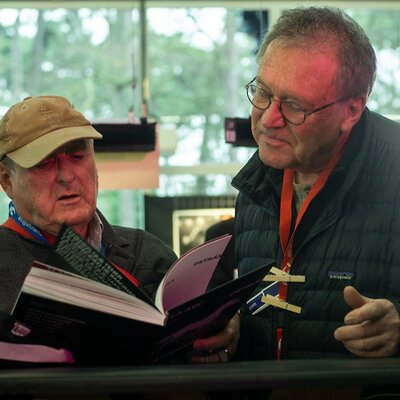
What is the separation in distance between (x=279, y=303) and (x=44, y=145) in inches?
24.8

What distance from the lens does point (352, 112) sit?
6.02ft

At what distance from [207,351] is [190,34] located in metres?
4.51

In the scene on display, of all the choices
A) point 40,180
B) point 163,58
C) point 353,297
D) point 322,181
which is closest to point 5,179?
point 40,180

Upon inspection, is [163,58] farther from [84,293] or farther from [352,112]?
[84,293]

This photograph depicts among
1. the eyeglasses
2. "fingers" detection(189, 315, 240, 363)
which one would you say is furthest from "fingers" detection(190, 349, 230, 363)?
the eyeglasses

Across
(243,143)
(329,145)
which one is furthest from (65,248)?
(243,143)

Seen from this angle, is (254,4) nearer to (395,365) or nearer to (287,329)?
(287,329)

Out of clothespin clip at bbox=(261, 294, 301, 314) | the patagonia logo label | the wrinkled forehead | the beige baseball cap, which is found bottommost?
clothespin clip at bbox=(261, 294, 301, 314)

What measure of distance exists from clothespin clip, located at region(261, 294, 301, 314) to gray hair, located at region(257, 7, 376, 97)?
49 cm

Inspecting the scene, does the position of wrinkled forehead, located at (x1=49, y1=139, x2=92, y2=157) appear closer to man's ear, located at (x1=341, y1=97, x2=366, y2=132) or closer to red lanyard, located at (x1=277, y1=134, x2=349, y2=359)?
red lanyard, located at (x1=277, y1=134, x2=349, y2=359)

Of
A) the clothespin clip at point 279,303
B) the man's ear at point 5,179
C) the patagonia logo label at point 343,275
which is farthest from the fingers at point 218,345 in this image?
the man's ear at point 5,179

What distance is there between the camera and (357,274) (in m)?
1.74

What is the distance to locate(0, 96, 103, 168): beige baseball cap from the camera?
1732 millimetres

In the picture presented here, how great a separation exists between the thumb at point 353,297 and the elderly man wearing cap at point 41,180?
0.63m
